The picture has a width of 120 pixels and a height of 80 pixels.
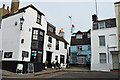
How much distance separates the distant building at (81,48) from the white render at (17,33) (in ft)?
44.2

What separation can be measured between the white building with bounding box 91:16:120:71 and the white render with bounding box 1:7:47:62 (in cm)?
1117

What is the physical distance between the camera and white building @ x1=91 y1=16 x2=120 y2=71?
61.1ft

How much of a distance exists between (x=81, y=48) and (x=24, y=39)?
620 inches

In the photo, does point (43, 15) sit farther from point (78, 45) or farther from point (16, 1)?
point (78, 45)

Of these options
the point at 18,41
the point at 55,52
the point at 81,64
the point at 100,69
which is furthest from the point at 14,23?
the point at 81,64

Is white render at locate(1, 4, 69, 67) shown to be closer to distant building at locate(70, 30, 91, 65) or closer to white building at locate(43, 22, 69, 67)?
white building at locate(43, 22, 69, 67)

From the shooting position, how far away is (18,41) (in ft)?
50.1

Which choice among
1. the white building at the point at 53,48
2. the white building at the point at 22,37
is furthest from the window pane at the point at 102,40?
the white building at the point at 22,37

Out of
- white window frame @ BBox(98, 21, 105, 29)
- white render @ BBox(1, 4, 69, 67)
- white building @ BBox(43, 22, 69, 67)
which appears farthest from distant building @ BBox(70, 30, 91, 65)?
white render @ BBox(1, 4, 69, 67)

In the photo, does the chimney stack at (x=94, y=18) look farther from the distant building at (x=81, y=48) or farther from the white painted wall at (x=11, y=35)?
the white painted wall at (x=11, y=35)

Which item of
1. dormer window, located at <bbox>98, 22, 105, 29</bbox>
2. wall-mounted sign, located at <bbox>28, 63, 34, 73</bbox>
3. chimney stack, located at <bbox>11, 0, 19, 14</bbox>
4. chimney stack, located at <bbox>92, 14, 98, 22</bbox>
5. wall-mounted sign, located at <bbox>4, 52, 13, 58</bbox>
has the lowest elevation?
wall-mounted sign, located at <bbox>28, 63, 34, 73</bbox>

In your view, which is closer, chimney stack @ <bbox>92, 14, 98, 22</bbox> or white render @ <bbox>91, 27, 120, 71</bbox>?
white render @ <bbox>91, 27, 120, 71</bbox>

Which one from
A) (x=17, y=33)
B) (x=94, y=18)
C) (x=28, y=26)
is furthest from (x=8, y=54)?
(x=94, y=18)

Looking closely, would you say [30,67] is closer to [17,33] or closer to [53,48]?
[17,33]
